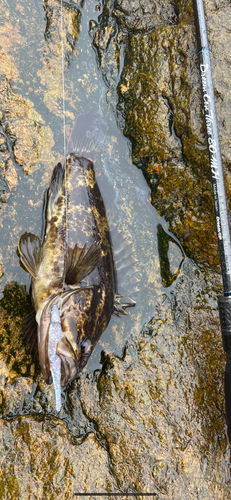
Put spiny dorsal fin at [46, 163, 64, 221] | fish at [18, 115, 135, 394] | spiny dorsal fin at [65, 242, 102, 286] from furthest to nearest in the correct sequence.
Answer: spiny dorsal fin at [46, 163, 64, 221]
spiny dorsal fin at [65, 242, 102, 286]
fish at [18, 115, 135, 394]

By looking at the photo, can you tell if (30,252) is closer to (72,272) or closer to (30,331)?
(72,272)

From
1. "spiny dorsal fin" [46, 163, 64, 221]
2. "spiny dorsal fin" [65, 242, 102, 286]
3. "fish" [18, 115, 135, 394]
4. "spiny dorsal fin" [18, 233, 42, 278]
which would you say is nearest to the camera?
"fish" [18, 115, 135, 394]

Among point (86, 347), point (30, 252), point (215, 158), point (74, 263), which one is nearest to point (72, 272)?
point (74, 263)

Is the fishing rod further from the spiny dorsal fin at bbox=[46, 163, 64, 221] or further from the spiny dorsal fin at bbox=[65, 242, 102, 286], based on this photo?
the spiny dorsal fin at bbox=[46, 163, 64, 221]

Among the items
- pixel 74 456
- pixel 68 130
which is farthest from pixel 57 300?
pixel 68 130

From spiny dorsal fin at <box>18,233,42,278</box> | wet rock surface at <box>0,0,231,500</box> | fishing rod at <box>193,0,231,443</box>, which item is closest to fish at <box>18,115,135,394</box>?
spiny dorsal fin at <box>18,233,42,278</box>

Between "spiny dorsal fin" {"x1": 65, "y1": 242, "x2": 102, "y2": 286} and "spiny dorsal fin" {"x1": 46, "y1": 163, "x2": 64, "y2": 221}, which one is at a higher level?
"spiny dorsal fin" {"x1": 46, "y1": 163, "x2": 64, "y2": 221}

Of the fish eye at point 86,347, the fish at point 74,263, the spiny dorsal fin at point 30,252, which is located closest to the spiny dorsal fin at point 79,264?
the fish at point 74,263

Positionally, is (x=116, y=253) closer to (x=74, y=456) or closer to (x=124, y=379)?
(x=124, y=379)
